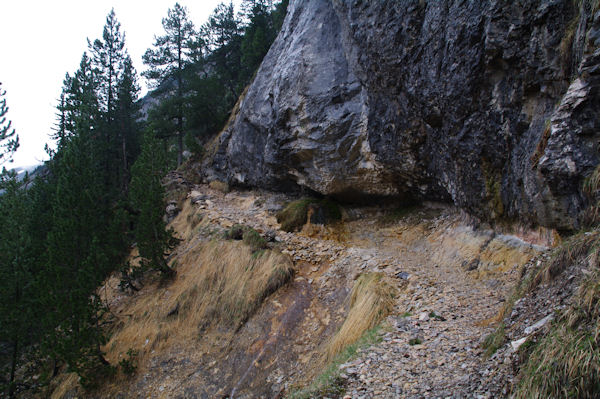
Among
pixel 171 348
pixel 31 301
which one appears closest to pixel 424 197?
pixel 171 348

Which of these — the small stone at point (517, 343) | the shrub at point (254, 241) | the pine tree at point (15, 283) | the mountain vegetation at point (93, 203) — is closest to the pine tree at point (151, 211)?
the mountain vegetation at point (93, 203)

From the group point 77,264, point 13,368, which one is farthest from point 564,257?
point 13,368

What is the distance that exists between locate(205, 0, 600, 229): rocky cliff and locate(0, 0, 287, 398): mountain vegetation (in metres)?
6.23

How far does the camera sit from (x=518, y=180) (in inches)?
243

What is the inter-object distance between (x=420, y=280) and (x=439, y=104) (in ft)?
13.9

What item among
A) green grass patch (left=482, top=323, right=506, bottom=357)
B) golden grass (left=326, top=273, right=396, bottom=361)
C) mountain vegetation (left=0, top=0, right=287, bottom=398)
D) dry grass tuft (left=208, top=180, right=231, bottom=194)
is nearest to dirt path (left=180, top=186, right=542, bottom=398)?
green grass patch (left=482, top=323, right=506, bottom=357)

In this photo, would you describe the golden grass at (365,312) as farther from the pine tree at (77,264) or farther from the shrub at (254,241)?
the pine tree at (77,264)

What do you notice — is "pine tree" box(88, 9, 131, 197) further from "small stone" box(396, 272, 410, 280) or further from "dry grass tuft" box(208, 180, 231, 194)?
"small stone" box(396, 272, 410, 280)

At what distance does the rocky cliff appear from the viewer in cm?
485

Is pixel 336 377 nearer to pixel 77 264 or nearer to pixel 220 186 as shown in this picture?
pixel 77 264

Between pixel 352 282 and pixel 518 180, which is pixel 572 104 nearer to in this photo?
pixel 518 180

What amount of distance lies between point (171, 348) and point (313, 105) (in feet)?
30.0

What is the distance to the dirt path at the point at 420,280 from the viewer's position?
12.6 feet

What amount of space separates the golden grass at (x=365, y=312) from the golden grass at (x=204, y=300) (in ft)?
10.2
